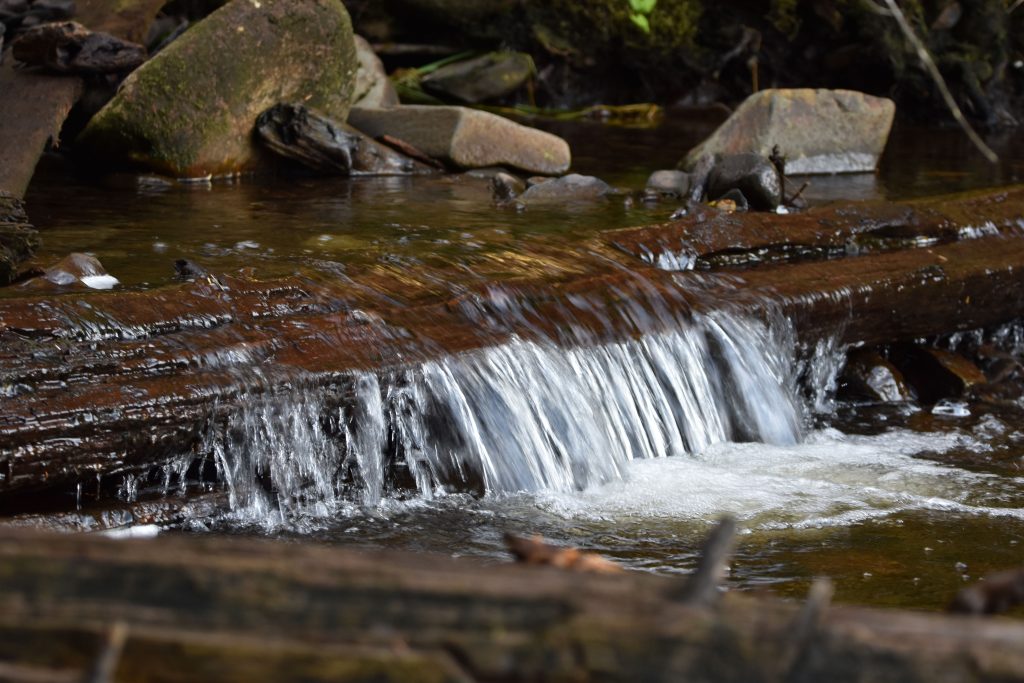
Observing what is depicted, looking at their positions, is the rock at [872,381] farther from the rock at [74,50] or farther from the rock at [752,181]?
the rock at [74,50]

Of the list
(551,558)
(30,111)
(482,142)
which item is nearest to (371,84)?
(482,142)

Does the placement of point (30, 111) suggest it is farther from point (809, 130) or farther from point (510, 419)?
point (809, 130)

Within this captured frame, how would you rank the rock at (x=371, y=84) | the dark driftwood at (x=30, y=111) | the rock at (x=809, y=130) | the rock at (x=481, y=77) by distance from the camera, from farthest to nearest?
the rock at (x=481, y=77), the rock at (x=371, y=84), the rock at (x=809, y=130), the dark driftwood at (x=30, y=111)

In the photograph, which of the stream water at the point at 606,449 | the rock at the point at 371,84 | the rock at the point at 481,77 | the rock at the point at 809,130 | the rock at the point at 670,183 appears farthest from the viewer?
the rock at the point at 481,77

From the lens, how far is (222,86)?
10586mm

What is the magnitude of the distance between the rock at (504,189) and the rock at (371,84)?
391 centimetres

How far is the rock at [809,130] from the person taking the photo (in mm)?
11875

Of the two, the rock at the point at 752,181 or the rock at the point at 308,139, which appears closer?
the rock at the point at 752,181

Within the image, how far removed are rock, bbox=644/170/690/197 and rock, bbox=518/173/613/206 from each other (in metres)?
0.44

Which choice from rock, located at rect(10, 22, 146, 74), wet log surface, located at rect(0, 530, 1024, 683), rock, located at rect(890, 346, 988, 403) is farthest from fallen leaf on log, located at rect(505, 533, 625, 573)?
rock, located at rect(10, 22, 146, 74)

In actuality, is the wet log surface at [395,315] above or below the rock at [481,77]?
below

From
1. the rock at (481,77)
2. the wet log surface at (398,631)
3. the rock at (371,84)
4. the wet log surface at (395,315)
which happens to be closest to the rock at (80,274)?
the wet log surface at (395,315)

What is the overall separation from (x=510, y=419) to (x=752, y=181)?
4.70 m

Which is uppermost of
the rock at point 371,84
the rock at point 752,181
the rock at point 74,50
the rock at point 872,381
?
the rock at point 74,50
